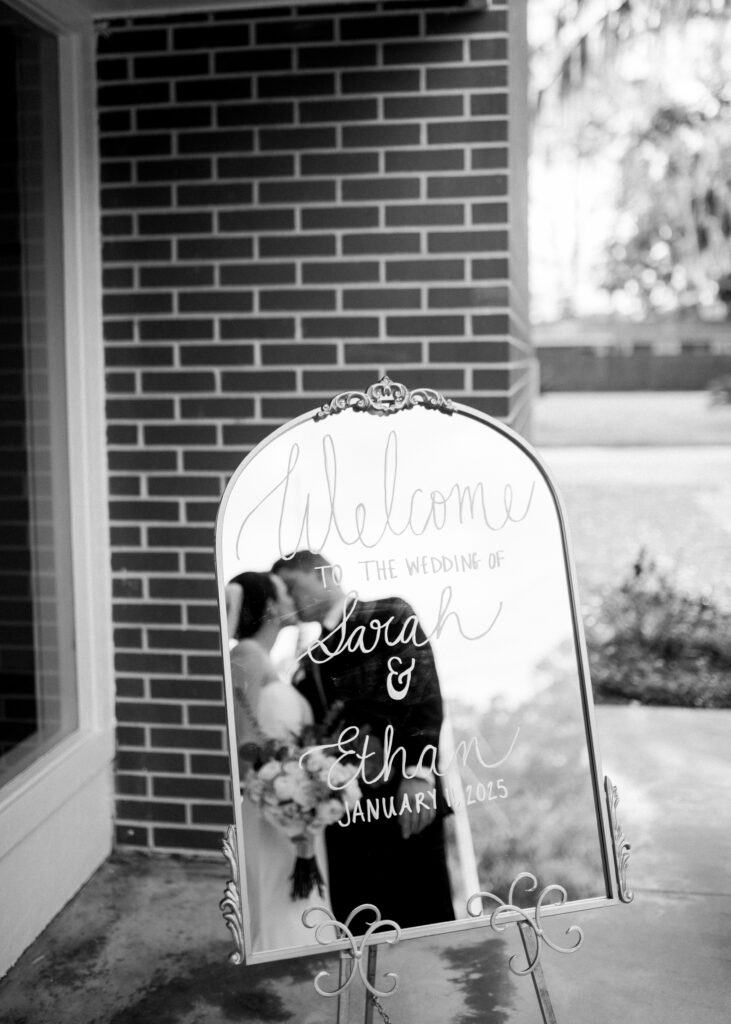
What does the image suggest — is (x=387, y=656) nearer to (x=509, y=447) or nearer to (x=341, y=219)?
(x=509, y=447)

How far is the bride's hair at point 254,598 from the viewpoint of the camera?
218cm

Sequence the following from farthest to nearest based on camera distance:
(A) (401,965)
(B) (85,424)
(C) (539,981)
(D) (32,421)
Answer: (B) (85,424) → (D) (32,421) → (A) (401,965) → (C) (539,981)

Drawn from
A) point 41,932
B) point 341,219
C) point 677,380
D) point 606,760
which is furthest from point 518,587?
point 677,380

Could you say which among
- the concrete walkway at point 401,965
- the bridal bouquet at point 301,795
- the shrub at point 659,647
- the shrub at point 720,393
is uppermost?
the shrub at point 720,393

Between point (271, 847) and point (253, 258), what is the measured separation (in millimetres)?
1885

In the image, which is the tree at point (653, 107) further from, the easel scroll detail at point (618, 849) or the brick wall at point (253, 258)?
the easel scroll detail at point (618, 849)

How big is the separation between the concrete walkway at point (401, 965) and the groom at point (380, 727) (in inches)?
24.0

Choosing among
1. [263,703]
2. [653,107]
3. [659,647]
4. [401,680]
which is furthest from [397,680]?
[653,107]

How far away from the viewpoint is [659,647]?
591 cm

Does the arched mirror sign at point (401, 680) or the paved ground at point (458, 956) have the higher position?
the arched mirror sign at point (401, 680)

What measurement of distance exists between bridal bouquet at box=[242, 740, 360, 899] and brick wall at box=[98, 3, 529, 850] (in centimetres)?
125

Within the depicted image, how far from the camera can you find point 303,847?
218 centimetres

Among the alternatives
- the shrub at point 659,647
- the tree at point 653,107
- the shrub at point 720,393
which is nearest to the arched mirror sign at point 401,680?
the shrub at point 659,647

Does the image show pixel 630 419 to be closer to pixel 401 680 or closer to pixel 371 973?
pixel 401 680
